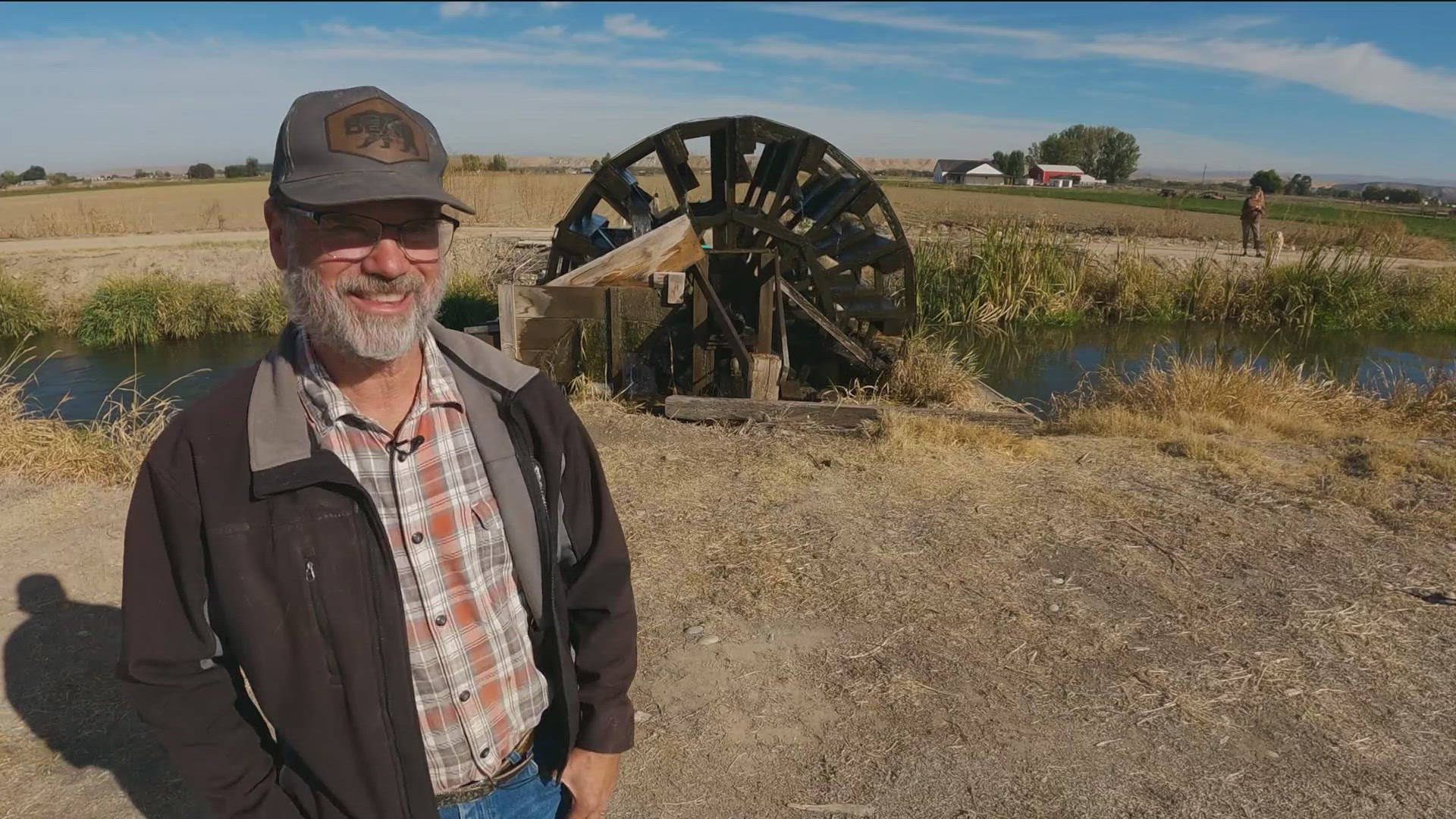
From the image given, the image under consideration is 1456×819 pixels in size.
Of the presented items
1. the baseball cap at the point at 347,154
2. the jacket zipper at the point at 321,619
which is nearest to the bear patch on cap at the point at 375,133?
the baseball cap at the point at 347,154

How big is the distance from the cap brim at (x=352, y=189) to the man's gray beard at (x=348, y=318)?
0.49 feet

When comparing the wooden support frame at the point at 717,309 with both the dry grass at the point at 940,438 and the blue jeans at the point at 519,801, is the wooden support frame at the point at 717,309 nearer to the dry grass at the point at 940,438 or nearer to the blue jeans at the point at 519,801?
the dry grass at the point at 940,438

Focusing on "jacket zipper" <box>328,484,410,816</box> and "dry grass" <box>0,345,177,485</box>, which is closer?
"jacket zipper" <box>328,484,410,816</box>

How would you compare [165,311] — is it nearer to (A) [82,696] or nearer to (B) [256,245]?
(B) [256,245]

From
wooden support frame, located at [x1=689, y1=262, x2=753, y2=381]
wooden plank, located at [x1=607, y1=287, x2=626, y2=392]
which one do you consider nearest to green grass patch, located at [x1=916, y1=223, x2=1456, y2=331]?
wooden support frame, located at [x1=689, y1=262, x2=753, y2=381]

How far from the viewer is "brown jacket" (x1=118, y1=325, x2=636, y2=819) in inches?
53.2

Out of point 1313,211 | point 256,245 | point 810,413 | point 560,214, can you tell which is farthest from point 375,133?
point 1313,211

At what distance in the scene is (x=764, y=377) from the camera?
7.29 meters

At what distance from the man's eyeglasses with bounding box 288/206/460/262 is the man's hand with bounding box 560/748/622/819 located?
0.98 meters

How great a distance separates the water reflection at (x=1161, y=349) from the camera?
40.1 feet

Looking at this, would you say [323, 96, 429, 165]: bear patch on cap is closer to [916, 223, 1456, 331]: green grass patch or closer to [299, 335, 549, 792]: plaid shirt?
[299, 335, 549, 792]: plaid shirt

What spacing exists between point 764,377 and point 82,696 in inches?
200

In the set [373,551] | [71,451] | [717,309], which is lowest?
[71,451]

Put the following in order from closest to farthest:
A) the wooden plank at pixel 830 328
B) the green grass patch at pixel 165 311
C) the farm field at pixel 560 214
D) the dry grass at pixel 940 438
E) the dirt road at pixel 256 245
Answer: the dry grass at pixel 940 438, the wooden plank at pixel 830 328, the green grass patch at pixel 165 311, the dirt road at pixel 256 245, the farm field at pixel 560 214
